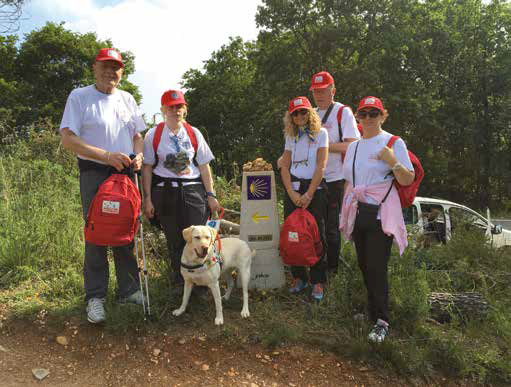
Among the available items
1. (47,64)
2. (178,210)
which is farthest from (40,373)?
(47,64)

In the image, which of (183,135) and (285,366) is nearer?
(285,366)

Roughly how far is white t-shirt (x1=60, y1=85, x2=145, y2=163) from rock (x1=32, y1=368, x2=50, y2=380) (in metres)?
1.92

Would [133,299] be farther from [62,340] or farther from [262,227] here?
[262,227]

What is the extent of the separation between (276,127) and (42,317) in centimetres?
1878

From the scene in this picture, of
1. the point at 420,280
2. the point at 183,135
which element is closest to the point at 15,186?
the point at 183,135

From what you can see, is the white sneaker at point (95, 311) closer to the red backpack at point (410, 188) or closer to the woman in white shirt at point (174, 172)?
the woman in white shirt at point (174, 172)

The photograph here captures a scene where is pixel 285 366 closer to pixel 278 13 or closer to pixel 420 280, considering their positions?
pixel 420 280

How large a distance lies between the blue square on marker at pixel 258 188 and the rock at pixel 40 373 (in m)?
2.51

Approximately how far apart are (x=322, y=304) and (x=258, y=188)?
1.45 metres

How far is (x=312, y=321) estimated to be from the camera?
373cm

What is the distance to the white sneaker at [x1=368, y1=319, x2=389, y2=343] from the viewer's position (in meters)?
3.36

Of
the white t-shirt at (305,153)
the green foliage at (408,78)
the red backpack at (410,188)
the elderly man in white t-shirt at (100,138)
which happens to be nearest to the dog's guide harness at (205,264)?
the elderly man in white t-shirt at (100,138)

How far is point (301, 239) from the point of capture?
3.76 metres

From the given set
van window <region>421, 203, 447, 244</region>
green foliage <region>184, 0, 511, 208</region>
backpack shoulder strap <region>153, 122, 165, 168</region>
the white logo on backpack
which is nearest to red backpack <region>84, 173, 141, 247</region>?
the white logo on backpack
